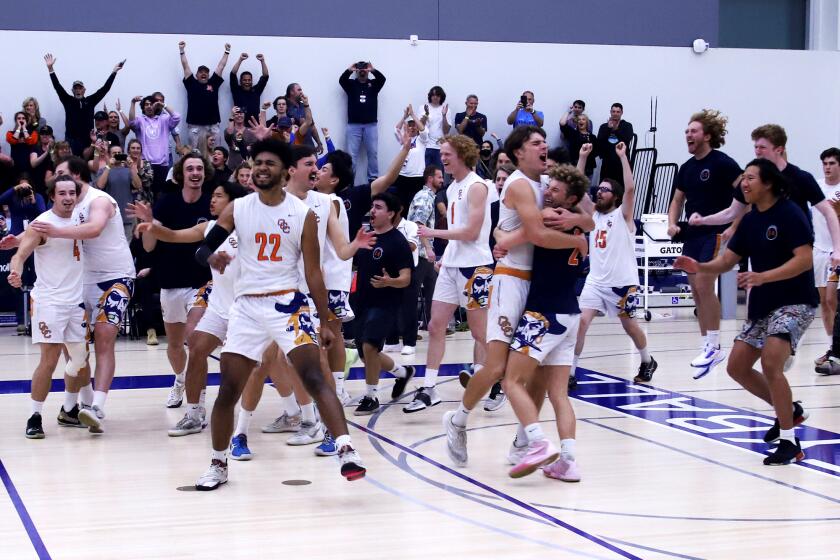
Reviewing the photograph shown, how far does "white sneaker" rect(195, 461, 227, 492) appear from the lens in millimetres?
5867

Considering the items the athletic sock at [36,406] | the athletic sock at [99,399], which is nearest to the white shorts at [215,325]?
the athletic sock at [99,399]

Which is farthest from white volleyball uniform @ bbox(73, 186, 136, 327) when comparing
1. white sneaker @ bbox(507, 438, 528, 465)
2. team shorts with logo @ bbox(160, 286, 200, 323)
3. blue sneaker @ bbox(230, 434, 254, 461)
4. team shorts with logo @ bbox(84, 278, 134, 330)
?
white sneaker @ bbox(507, 438, 528, 465)

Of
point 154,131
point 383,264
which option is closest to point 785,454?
point 383,264

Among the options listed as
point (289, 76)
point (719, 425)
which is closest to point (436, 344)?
point (719, 425)

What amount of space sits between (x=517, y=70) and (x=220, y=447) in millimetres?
15470

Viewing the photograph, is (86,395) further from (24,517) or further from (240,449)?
(24,517)

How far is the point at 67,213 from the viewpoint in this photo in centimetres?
739

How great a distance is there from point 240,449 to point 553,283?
2.24 metres

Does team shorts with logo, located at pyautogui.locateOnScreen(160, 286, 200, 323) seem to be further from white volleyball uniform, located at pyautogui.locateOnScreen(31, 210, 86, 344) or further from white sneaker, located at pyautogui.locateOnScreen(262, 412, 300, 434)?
white sneaker, located at pyautogui.locateOnScreen(262, 412, 300, 434)

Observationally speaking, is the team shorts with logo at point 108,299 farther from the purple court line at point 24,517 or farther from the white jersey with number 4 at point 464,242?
the white jersey with number 4 at point 464,242

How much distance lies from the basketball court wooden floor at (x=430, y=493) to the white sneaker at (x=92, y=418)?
95 millimetres

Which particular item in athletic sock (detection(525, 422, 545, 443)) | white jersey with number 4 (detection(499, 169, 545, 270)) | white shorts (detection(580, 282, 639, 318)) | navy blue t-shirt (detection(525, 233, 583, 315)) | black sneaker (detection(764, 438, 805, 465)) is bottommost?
black sneaker (detection(764, 438, 805, 465))

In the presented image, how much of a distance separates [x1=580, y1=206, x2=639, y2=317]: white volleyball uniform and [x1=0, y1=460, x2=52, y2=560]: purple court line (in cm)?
516

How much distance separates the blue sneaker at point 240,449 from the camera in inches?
263
